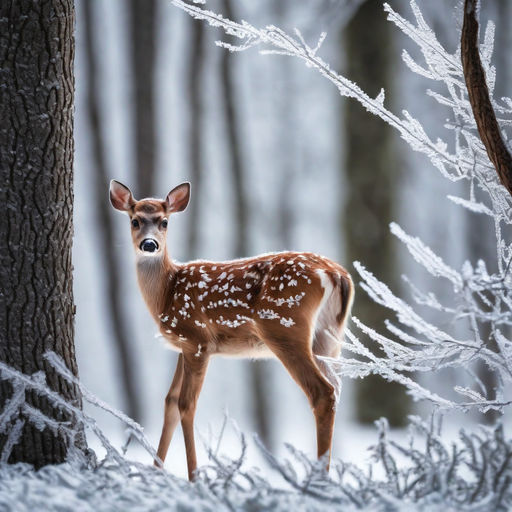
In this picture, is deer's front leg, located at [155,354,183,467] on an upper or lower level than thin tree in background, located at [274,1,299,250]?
lower

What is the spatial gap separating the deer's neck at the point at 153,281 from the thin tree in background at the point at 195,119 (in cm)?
392

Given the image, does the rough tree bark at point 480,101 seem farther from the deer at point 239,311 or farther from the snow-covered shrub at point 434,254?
the deer at point 239,311

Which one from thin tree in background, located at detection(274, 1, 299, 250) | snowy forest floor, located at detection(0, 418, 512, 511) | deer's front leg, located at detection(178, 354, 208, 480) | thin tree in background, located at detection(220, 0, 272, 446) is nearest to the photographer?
snowy forest floor, located at detection(0, 418, 512, 511)

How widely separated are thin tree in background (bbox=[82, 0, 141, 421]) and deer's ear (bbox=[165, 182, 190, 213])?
12.5 ft

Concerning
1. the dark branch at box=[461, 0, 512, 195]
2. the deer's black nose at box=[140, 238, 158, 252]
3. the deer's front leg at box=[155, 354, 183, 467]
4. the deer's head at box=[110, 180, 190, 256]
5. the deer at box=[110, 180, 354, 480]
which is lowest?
the deer's front leg at box=[155, 354, 183, 467]

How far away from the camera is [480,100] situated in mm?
2459

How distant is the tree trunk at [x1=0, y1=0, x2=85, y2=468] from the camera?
2.82 m

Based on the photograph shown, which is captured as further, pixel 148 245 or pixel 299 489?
pixel 148 245

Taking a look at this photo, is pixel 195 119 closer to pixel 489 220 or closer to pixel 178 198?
pixel 489 220

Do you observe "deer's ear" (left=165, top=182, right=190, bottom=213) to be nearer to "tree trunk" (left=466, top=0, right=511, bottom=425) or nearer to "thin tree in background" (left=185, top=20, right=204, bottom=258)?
"thin tree in background" (left=185, top=20, right=204, bottom=258)

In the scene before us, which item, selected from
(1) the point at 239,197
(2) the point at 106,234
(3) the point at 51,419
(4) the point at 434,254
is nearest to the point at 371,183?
(1) the point at 239,197

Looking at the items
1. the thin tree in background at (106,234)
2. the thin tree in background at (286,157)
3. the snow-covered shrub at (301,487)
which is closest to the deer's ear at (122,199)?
the snow-covered shrub at (301,487)

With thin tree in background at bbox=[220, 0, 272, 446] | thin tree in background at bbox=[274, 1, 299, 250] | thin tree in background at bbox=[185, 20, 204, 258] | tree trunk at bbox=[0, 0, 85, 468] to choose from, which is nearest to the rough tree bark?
tree trunk at bbox=[0, 0, 85, 468]

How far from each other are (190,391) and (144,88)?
4.76 metres
